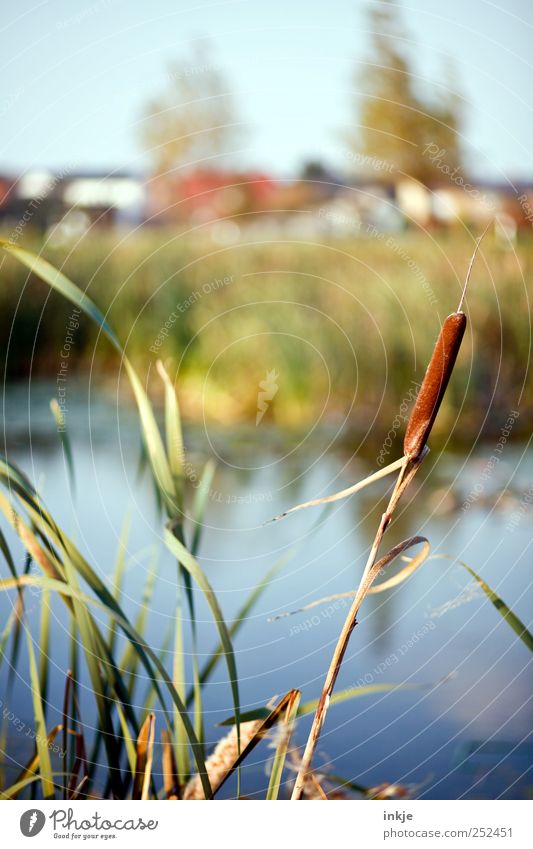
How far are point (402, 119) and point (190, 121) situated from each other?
1099mm

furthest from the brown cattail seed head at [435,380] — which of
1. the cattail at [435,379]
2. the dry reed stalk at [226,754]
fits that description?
the dry reed stalk at [226,754]

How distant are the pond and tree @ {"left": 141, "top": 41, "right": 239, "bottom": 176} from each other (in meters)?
1.26

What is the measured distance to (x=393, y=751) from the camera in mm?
1327

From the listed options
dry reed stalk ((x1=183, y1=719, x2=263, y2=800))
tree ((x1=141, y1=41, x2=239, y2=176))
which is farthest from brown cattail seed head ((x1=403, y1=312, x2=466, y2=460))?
tree ((x1=141, y1=41, x2=239, y2=176))

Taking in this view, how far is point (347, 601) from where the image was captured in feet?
5.42

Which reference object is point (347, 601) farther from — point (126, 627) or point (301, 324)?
point (301, 324)

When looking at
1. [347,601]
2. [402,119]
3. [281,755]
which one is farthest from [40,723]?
[402,119]

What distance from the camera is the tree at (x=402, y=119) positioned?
3094mm

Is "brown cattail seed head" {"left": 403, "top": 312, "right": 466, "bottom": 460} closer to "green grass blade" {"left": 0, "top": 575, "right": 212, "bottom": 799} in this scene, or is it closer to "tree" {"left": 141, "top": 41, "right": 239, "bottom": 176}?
"green grass blade" {"left": 0, "top": 575, "right": 212, "bottom": 799}

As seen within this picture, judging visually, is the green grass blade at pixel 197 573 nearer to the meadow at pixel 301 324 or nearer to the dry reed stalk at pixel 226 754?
the dry reed stalk at pixel 226 754

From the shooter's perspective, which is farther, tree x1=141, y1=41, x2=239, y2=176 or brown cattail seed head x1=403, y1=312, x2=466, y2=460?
tree x1=141, y1=41, x2=239, y2=176

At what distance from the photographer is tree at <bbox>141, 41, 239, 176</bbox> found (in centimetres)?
350

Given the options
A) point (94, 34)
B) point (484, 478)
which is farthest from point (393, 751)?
point (484, 478)
